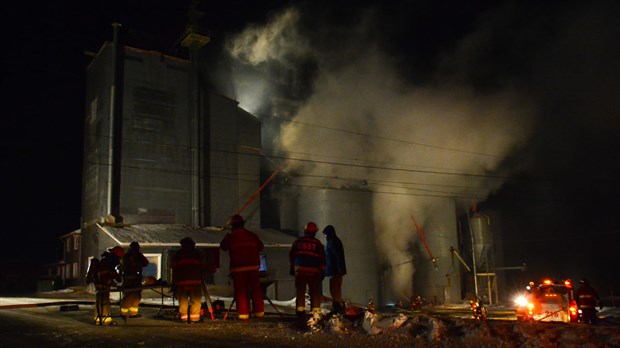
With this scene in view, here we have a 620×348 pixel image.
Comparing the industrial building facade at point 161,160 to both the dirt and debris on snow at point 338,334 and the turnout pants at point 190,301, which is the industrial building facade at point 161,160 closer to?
the turnout pants at point 190,301

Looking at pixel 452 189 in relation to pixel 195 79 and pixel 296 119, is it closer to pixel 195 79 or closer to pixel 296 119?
pixel 296 119

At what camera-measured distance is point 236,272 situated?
7723 millimetres

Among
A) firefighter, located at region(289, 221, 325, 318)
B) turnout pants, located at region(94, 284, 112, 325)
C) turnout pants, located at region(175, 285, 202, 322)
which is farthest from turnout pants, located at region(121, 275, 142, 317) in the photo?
firefighter, located at region(289, 221, 325, 318)

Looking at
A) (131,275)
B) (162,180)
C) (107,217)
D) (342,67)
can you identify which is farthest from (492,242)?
(131,275)

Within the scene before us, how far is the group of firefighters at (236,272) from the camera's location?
7.74m

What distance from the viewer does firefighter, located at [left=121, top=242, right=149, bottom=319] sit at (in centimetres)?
838

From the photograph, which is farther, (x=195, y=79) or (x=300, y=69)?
(x=300, y=69)

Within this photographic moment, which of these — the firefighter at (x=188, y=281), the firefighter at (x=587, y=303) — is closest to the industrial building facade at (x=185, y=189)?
the firefighter at (x=587, y=303)

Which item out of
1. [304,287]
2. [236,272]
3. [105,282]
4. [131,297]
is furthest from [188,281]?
[304,287]

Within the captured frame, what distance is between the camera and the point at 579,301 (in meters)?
13.0

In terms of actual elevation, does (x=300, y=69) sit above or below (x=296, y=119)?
above

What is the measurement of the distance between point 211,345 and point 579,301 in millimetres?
10529

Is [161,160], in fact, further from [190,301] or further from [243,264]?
[243,264]

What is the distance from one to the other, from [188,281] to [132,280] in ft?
4.45
